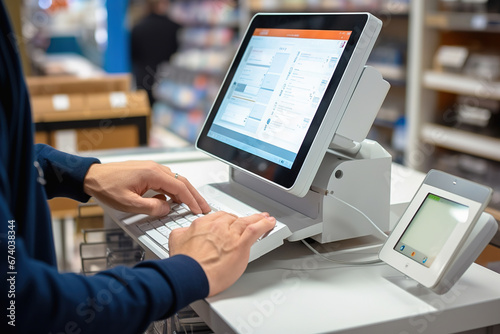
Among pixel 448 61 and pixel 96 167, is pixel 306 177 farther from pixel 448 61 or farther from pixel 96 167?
pixel 448 61

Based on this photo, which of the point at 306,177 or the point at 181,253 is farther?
the point at 306,177

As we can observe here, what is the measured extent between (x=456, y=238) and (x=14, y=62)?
669 mm

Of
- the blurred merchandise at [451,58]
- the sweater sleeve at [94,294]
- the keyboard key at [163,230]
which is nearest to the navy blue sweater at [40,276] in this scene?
the sweater sleeve at [94,294]

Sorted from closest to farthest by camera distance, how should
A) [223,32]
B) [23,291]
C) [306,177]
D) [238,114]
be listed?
1. [23,291]
2. [306,177]
3. [238,114]
4. [223,32]

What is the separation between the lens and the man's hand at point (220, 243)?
0.91 m

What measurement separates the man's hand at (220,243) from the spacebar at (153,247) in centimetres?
4

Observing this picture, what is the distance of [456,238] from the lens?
0.92 m

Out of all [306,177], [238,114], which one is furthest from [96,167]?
[306,177]

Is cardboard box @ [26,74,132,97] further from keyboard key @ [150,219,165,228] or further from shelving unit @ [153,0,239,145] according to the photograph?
shelving unit @ [153,0,239,145]

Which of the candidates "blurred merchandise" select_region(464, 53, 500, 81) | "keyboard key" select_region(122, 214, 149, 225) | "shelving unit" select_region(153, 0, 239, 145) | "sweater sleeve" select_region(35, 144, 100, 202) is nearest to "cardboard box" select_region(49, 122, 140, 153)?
"sweater sleeve" select_region(35, 144, 100, 202)

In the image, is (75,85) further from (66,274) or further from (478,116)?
(66,274)

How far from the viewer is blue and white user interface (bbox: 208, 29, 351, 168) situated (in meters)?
1.11

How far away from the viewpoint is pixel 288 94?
3.84 feet

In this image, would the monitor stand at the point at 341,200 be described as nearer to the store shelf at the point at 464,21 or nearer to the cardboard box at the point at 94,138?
the cardboard box at the point at 94,138
